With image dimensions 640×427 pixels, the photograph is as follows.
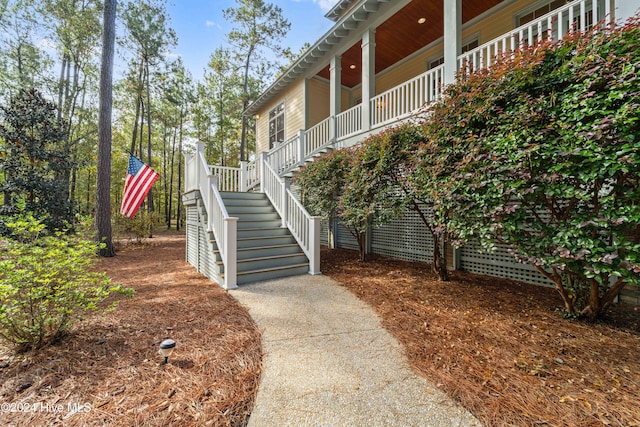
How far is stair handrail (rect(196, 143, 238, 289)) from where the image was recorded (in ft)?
14.8

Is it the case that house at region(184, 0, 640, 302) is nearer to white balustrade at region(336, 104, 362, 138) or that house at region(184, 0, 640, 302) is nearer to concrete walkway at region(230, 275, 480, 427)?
white balustrade at region(336, 104, 362, 138)

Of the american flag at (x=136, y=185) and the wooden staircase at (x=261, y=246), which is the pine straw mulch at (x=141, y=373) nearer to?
the wooden staircase at (x=261, y=246)

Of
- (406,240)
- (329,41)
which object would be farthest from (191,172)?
(406,240)

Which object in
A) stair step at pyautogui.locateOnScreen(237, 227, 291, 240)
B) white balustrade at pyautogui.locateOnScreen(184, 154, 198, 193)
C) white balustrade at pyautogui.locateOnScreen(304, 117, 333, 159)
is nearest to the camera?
stair step at pyautogui.locateOnScreen(237, 227, 291, 240)

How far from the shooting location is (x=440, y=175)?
11.4 ft

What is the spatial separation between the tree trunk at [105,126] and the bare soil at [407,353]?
5661 millimetres

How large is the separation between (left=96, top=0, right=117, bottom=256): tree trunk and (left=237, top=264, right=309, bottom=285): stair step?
556 cm

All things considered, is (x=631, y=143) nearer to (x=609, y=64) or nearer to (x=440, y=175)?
(x=609, y=64)

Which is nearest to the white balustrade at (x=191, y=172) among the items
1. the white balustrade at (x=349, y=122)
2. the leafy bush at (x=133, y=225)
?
the white balustrade at (x=349, y=122)

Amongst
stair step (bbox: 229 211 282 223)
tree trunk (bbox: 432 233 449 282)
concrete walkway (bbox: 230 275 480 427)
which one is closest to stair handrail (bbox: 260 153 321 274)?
stair step (bbox: 229 211 282 223)

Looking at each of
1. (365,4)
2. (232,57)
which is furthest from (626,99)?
(232,57)

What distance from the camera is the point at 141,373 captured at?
214 cm

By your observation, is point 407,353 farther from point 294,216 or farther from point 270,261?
point 294,216

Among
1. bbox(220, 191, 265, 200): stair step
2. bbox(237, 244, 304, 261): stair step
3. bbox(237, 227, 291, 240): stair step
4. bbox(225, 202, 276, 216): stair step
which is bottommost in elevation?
bbox(237, 244, 304, 261): stair step
